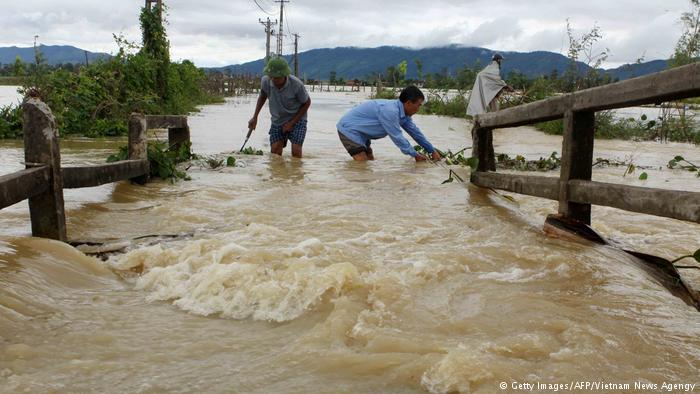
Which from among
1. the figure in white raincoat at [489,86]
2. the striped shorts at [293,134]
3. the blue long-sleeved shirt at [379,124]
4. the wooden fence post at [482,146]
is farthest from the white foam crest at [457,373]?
the figure in white raincoat at [489,86]

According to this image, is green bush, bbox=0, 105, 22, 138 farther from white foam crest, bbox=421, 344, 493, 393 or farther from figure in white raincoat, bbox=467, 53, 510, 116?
white foam crest, bbox=421, 344, 493, 393

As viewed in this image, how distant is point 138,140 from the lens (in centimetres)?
566

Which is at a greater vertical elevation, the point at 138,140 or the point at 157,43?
the point at 157,43

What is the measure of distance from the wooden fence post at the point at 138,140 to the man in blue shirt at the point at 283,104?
2.46 meters

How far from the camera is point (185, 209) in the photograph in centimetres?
444

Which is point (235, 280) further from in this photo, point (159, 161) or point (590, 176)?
point (159, 161)

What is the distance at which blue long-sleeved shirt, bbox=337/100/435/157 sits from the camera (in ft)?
24.1

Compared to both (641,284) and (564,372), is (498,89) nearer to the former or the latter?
(641,284)

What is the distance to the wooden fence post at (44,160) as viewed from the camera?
3225mm

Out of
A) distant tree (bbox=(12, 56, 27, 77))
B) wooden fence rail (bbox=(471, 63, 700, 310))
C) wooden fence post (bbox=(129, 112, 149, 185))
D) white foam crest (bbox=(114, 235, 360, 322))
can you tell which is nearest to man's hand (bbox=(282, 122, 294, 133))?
wooden fence post (bbox=(129, 112, 149, 185))

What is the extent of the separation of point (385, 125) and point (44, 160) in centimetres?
472

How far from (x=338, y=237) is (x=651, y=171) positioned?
20.5 feet

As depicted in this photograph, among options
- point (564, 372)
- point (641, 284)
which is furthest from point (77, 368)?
point (641, 284)

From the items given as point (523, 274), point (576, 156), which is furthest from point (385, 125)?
point (523, 274)
